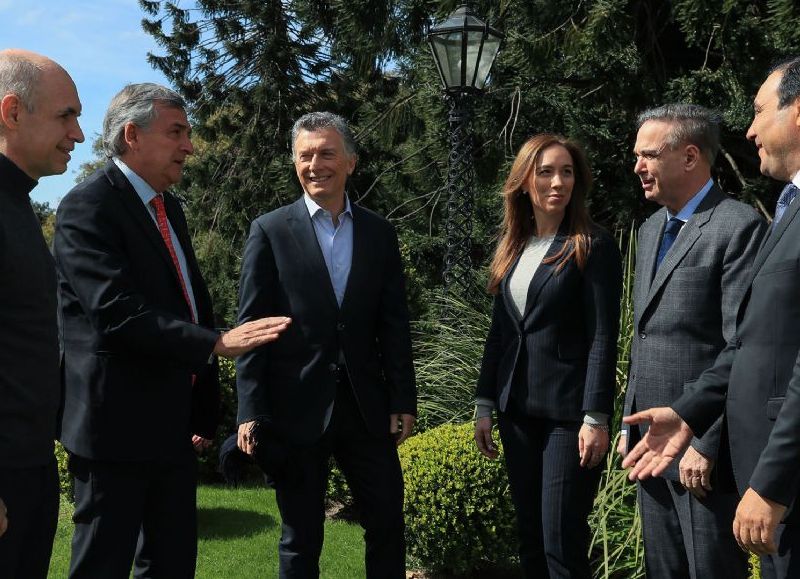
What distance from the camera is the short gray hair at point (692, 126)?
11.7ft

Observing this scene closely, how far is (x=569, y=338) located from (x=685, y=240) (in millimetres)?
714

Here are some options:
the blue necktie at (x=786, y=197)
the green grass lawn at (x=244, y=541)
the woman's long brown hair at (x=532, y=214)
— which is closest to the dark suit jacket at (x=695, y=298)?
the blue necktie at (x=786, y=197)

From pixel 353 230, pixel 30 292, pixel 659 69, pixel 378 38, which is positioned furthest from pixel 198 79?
pixel 30 292

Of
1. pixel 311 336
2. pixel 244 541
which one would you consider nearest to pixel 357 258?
pixel 311 336

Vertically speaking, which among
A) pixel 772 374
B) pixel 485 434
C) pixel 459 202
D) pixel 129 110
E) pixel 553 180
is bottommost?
pixel 485 434

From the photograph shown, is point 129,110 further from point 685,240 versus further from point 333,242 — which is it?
point 685,240

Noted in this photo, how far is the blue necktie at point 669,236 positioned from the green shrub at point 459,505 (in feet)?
7.10

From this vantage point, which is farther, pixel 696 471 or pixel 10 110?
pixel 696 471

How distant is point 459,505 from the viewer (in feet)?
17.6

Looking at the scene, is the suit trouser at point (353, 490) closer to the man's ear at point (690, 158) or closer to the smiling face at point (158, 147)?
the smiling face at point (158, 147)

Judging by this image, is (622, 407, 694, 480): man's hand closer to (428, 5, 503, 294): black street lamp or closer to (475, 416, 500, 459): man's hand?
(475, 416, 500, 459): man's hand

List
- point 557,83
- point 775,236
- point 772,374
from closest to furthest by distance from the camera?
point 772,374 < point 775,236 < point 557,83

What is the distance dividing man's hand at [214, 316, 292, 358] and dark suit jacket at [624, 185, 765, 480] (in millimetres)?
1394

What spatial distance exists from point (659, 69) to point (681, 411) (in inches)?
245
